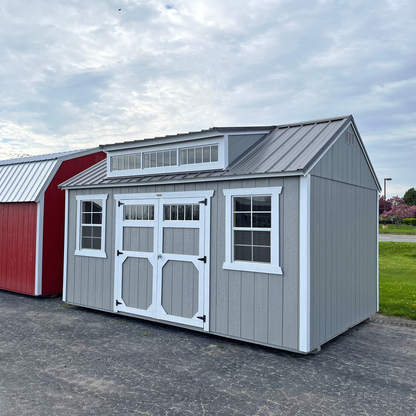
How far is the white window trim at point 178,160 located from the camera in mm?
6195

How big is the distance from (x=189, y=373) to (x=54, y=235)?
6395mm

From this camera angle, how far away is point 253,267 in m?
5.53

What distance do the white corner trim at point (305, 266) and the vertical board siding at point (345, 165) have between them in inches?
14.7

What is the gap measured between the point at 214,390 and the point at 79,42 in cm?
874

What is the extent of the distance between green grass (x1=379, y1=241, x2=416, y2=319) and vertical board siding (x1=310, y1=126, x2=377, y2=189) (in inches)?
109

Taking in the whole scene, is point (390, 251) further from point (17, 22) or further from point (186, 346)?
point (17, 22)

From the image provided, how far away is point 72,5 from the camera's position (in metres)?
8.17

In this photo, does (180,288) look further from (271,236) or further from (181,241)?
(271,236)

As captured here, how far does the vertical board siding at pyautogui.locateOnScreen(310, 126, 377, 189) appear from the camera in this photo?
564 cm

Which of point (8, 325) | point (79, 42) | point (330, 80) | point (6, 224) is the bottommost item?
point (8, 325)

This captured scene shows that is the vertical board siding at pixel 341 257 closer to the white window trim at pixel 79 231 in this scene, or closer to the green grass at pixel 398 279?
the green grass at pixel 398 279

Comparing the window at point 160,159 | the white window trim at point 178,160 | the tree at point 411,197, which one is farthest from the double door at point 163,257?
the tree at point 411,197

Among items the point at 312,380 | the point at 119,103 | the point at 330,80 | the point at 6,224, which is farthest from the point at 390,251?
the point at 6,224

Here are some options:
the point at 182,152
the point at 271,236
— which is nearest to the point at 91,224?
the point at 182,152
